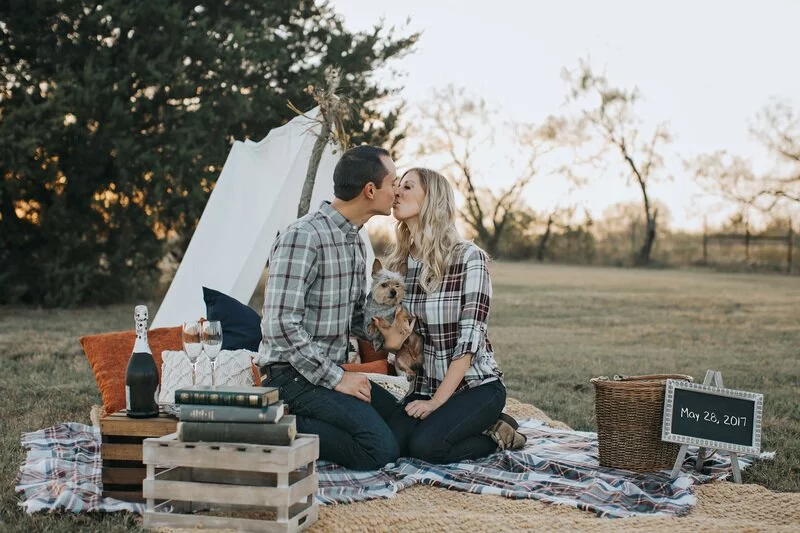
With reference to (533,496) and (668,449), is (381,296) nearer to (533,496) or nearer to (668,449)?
(533,496)

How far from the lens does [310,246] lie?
3391mm

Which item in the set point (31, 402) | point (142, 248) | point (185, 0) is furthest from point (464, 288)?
point (185, 0)

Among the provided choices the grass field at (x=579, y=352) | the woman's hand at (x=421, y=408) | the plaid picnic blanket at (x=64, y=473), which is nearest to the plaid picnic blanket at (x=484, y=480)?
the plaid picnic blanket at (x=64, y=473)

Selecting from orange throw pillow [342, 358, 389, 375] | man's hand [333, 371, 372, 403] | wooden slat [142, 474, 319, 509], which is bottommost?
wooden slat [142, 474, 319, 509]

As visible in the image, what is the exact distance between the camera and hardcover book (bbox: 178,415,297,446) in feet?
9.16

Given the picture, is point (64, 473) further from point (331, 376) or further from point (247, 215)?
point (247, 215)

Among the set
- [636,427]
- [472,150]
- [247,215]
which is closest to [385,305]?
[636,427]

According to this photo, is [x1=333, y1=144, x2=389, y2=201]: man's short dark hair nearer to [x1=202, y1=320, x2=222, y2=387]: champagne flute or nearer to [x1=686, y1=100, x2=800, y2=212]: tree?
[x1=202, y1=320, x2=222, y2=387]: champagne flute

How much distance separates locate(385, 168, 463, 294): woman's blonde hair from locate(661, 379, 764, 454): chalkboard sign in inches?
44.7

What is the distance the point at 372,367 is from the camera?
452cm

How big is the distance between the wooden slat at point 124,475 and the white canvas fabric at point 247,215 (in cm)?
439

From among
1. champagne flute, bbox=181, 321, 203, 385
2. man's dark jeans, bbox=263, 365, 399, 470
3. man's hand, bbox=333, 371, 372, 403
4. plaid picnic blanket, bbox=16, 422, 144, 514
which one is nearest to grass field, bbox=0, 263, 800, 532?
plaid picnic blanket, bbox=16, 422, 144, 514

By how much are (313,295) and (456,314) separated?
717 millimetres

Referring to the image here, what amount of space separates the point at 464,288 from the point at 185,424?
1.48 meters
